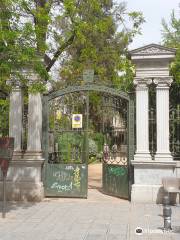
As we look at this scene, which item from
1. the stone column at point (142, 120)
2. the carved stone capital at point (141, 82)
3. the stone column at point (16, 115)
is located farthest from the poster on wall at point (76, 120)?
the carved stone capital at point (141, 82)

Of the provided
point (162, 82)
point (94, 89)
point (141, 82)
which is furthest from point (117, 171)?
point (162, 82)

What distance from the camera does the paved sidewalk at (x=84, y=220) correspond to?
835 centimetres

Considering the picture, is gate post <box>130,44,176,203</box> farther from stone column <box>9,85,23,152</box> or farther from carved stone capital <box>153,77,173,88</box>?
stone column <box>9,85,23,152</box>

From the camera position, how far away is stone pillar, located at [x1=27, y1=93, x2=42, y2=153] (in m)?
13.1

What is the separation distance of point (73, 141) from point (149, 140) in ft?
8.04

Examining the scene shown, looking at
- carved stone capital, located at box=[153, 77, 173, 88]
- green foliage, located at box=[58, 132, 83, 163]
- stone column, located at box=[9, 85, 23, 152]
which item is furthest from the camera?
green foliage, located at box=[58, 132, 83, 163]

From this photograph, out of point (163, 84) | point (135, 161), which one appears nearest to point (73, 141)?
point (135, 161)

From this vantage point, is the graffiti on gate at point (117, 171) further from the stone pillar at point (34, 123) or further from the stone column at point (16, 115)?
the stone column at point (16, 115)

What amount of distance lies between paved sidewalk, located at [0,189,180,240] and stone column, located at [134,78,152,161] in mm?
1548

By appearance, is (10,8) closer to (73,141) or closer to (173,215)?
(73,141)

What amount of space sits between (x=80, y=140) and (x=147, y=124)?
239cm

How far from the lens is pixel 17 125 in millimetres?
13250

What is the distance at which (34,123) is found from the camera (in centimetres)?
1317

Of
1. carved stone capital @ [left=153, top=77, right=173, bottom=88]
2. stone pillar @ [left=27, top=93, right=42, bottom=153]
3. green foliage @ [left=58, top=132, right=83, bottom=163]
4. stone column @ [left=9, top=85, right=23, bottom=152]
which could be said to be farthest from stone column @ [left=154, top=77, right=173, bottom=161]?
stone column @ [left=9, top=85, right=23, bottom=152]
